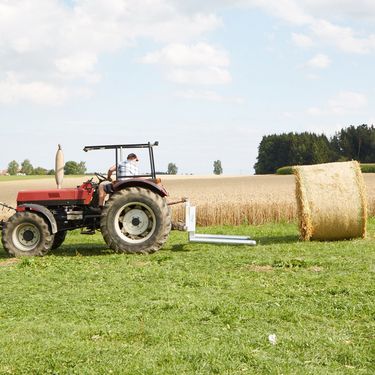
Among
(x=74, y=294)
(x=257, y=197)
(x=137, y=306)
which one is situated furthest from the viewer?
(x=257, y=197)

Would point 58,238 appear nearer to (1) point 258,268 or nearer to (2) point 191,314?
(1) point 258,268

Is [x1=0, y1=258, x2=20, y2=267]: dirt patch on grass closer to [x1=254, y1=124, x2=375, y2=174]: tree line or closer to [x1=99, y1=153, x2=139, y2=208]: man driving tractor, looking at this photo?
[x1=99, y1=153, x2=139, y2=208]: man driving tractor

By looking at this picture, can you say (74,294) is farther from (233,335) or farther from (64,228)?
(64,228)

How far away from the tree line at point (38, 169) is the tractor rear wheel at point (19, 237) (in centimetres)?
4410

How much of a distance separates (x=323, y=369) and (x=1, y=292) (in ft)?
13.7

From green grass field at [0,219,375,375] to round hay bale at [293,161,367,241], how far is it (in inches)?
59.6

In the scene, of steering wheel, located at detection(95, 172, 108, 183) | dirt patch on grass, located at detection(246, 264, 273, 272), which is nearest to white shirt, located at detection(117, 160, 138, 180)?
steering wheel, located at detection(95, 172, 108, 183)

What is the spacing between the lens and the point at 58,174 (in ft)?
34.3

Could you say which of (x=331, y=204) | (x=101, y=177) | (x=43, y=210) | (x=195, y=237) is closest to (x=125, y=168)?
(x=101, y=177)

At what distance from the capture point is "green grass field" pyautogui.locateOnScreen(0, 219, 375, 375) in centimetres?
451

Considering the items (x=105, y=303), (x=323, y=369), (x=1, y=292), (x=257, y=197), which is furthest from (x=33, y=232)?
(x=257, y=197)

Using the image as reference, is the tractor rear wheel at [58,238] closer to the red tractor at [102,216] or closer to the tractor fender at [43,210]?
the red tractor at [102,216]

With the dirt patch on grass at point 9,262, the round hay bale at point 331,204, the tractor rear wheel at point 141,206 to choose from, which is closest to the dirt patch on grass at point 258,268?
the tractor rear wheel at point 141,206

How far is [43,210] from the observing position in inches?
405
